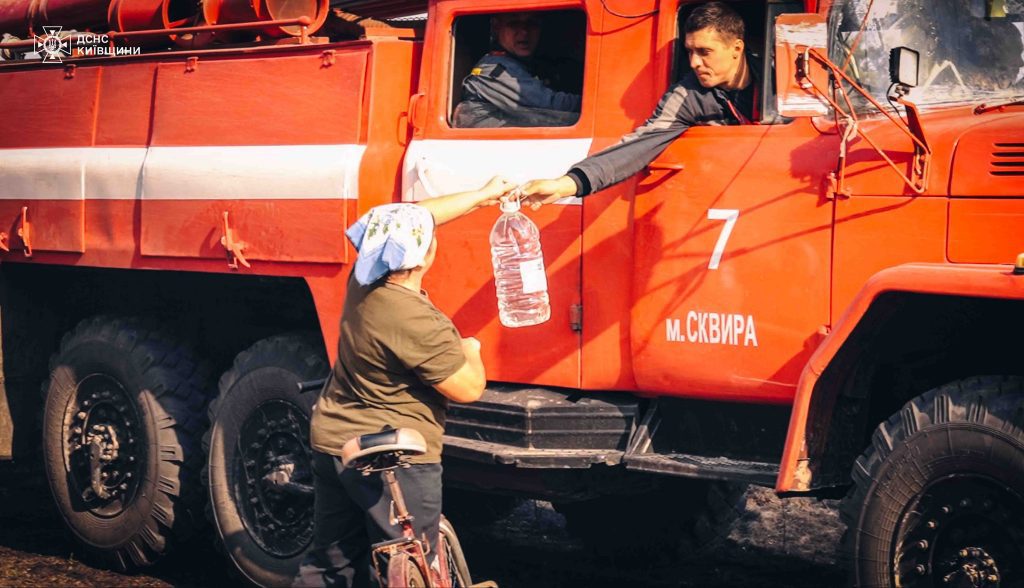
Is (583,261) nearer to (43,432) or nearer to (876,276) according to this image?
(876,276)

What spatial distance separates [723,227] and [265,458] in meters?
2.82

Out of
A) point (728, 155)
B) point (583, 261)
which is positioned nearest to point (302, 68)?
point (583, 261)

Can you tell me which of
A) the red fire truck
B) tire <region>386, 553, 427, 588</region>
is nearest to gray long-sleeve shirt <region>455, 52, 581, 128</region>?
the red fire truck

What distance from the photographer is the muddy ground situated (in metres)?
8.11

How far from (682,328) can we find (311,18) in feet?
8.95

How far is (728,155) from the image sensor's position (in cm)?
619

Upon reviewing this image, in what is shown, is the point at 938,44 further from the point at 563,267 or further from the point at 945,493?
the point at 563,267

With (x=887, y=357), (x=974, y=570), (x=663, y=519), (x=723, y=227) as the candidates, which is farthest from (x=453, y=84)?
(x=974, y=570)

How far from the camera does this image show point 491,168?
6875 millimetres

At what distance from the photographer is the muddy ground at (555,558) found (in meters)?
8.11

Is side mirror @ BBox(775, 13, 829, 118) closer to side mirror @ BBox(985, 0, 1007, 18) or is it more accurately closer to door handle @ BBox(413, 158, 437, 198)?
side mirror @ BBox(985, 0, 1007, 18)

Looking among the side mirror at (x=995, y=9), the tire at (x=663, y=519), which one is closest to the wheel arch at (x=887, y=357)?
the side mirror at (x=995, y=9)

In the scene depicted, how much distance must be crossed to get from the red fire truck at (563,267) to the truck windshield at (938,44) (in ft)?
0.04

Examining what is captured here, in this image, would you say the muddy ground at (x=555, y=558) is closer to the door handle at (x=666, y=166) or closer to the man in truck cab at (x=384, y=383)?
the man in truck cab at (x=384, y=383)
